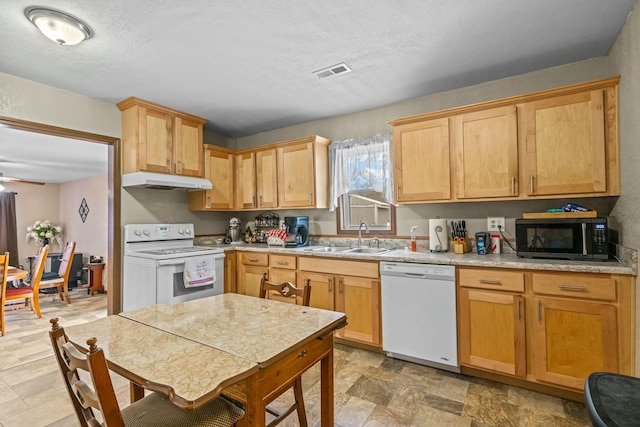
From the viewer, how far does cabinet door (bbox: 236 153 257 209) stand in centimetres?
401

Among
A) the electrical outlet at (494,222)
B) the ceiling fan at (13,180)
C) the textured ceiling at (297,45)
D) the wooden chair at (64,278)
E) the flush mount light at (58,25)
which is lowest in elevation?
the wooden chair at (64,278)

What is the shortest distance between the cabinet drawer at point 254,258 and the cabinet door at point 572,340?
247 cm

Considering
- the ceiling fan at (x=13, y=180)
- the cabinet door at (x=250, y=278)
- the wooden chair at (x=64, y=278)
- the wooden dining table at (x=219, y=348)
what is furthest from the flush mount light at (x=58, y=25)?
the ceiling fan at (x=13, y=180)

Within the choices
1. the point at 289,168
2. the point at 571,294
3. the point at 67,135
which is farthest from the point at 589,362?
the point at 67,135

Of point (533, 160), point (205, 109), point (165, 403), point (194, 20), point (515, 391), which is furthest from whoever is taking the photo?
point (205, 109)

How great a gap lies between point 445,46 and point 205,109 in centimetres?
245

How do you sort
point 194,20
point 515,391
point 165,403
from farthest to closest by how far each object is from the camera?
point 515,391 < point 194,20 < point 165,403

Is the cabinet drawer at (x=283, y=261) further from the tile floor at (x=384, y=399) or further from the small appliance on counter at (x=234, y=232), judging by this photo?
the small appliance on counter at (x=234, y=232)

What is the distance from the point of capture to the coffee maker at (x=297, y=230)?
11.8ft

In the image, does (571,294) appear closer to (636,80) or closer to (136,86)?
(636,80)

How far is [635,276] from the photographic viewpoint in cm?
183

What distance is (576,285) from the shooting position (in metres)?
2.00

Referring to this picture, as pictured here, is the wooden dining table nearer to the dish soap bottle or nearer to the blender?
the dish soap bottle

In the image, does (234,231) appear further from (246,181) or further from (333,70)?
(333,70)
